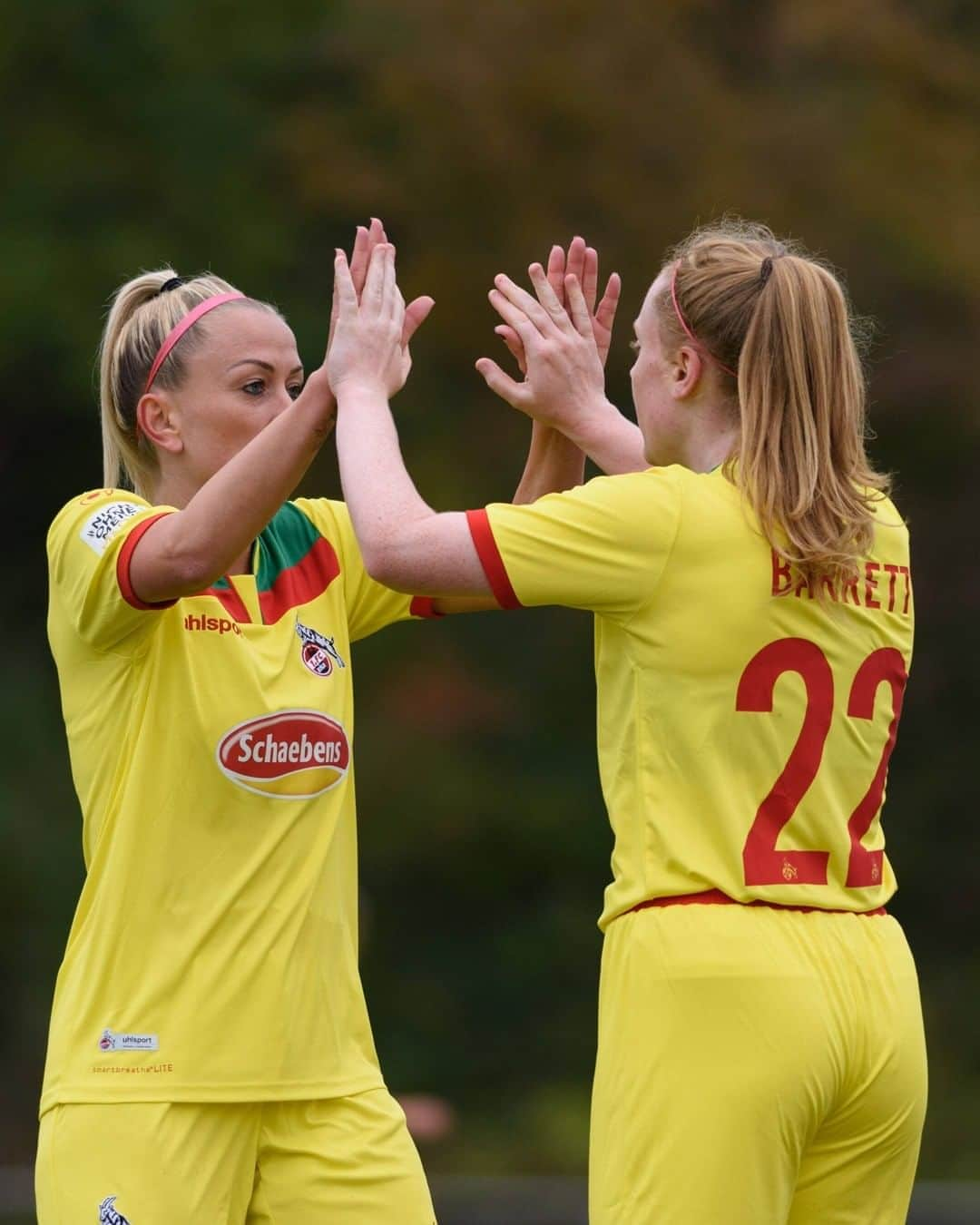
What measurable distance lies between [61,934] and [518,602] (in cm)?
764

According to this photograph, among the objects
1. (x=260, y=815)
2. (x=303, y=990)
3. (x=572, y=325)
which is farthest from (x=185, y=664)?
(x=572, y=325)

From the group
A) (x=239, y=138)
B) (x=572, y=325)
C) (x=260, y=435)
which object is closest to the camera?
(x=260, y=435)

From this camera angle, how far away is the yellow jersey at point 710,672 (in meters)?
2.85

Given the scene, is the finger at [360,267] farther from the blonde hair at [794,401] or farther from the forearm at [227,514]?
the blonde hair at [794,401]

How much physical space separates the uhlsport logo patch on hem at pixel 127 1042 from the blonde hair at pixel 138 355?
3.17 ft

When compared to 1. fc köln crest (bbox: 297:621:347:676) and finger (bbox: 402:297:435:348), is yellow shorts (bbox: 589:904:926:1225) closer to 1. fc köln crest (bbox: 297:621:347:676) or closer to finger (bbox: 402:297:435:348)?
1. fc köln crest (bbox: 297:621:347:676)

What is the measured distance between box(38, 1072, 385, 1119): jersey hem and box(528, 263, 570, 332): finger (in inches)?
51.5

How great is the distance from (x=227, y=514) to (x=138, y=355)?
56 cm

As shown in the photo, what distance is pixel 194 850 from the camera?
319 centimetres

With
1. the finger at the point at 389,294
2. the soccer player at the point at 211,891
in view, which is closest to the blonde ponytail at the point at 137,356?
the soccer player at the point at 211,891

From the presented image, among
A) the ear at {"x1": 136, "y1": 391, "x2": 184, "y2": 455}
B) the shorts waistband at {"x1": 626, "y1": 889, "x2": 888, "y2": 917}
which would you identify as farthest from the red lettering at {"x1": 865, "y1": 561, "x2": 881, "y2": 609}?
the ear at {"x1": 136, "y1": 391, "x2": 184, "y2": 455}

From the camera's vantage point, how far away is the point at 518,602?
288 centimetres

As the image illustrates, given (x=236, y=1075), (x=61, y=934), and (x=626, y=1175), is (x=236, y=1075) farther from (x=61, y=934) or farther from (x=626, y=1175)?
(x=61, y=934)

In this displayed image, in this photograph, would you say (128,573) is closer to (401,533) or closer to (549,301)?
(401,533)
